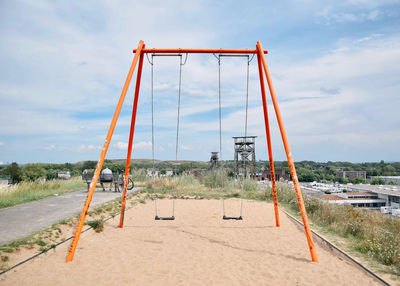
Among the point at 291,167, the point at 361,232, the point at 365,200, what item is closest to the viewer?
the point at 291,167

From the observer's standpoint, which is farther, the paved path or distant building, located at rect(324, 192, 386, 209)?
distant building, located at rect(324, 192, 386, 209)

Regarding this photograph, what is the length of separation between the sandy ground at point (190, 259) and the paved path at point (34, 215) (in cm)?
102

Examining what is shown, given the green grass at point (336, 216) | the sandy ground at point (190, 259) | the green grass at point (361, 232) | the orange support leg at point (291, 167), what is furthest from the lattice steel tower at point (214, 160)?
the orange support leg at point (291, 167)

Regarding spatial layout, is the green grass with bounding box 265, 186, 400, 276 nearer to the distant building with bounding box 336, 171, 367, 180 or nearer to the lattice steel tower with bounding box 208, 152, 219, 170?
the lattice steel tower with bounding box 208, 152, 219, 170

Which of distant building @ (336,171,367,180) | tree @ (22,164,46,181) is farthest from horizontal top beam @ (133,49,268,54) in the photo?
distant building @ (336,171,367,180)

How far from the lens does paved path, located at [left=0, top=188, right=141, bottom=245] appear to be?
539 centimetres

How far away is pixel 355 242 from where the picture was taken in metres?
5.73

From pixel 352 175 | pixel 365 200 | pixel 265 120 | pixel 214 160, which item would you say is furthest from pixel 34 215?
pixel 352 175

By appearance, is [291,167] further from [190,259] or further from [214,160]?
[214,160]

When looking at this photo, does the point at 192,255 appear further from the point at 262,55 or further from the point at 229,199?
the point at 229,199

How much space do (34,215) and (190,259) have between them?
4.55 m

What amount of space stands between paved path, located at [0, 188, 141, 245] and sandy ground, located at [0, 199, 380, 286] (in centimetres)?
102

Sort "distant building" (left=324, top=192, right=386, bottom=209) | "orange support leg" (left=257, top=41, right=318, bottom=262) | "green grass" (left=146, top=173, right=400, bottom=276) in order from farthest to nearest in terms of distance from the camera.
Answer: "distant building" (left=324, top=192, right=386, bottom=209) → "green grass" (left=146, top=173, right=400, bottom=276) → "orange support leg" (left=257, top=41, right=318, bottom=262)

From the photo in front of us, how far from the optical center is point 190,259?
4.68 metres
